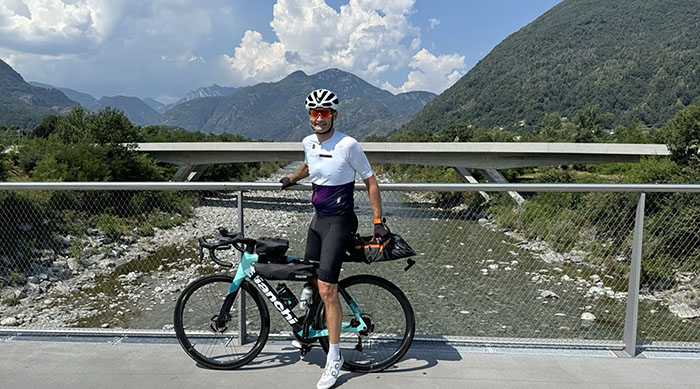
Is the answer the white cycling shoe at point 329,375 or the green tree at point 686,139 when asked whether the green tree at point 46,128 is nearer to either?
the green tree at point 686,139

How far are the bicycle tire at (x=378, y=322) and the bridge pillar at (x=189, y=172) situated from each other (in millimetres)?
35070

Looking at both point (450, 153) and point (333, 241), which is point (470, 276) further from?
point (450, 153)

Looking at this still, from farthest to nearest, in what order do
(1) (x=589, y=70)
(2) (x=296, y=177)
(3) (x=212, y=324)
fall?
(1) (x=589, y=70), (3) (x=212, y=324), (2) (x=296, y=177)

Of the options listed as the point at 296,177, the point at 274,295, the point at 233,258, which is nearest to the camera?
the point at 274,295

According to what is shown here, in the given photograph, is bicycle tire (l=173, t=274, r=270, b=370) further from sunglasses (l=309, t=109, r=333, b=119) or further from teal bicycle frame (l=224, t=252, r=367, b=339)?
sunglasses (l=309, t=109, r=333, b=119)

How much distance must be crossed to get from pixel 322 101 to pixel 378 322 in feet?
5.40

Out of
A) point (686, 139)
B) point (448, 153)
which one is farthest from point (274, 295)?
point (448, 153)

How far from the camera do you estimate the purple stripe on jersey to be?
299cm

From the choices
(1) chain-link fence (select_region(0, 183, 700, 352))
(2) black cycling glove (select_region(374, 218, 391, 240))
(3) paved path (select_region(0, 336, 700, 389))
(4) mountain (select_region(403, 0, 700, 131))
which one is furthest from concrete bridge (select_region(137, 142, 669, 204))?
(4) mountain (select_region(403, 0, 700, 131))

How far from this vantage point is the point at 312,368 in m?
3.31

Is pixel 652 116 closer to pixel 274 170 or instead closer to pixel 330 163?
pixel 274 170

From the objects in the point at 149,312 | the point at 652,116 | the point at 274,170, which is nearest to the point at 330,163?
the point at 149,312

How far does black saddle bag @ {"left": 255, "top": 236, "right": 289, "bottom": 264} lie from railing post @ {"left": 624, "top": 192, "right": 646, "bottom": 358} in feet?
8.59

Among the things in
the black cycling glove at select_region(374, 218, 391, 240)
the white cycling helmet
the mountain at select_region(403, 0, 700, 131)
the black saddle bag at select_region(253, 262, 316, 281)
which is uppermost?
the mountain at select_region(403, 0, 700, 131)
